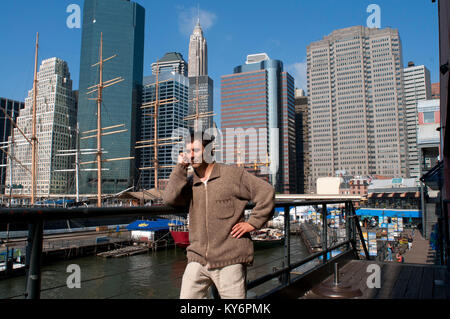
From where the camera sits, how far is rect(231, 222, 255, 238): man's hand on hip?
7.17 ft

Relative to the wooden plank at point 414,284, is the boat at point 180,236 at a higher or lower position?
lower

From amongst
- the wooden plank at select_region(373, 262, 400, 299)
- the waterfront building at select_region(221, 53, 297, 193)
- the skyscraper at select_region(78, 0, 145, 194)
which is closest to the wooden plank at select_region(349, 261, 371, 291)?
the wooden plank at select_region(373, 262, 400, 299)

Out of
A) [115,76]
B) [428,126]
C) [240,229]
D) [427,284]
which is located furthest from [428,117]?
[115,76]

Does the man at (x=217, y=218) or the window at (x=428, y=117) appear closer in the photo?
the man at (x=217, y=218)

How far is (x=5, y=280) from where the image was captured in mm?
1943

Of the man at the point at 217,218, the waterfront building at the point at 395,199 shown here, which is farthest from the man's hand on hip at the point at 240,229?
the waterfront building at the point at 395,199

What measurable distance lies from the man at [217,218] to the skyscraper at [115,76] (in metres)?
96.5

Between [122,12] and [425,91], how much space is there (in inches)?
5908

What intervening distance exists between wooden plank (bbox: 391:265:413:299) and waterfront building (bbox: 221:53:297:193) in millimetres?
136325

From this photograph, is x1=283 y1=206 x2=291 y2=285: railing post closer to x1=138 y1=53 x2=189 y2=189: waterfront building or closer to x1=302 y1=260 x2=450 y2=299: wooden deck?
x1=302 y1=260 x2=450 y2=299: wooden deck

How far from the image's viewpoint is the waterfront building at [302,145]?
16525 centimetres

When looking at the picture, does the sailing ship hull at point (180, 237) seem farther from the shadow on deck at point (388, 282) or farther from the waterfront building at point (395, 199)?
the waterfront building at point (395, 199)

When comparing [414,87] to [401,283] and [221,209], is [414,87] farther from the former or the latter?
[221,209]
